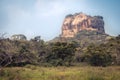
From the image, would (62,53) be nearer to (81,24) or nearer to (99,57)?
(99,57)

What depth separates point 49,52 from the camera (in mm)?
45844

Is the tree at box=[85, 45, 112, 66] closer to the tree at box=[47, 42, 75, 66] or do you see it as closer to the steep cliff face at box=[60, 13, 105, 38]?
the tree at box=[47, 42, 75, 66]

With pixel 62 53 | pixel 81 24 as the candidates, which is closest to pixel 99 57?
pixel 62 53

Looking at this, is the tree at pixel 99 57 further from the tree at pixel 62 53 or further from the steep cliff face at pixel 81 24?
the steep cliff face at pixel 81 24

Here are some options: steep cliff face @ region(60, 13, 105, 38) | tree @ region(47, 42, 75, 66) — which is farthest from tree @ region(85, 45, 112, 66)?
steep cliff face @ region(60, 13, 105, 38)

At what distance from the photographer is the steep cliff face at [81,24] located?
14475cm

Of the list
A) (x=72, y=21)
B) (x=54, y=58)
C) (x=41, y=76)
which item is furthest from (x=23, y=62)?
(x=72, y=21)

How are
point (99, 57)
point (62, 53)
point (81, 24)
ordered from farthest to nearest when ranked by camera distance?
point (81, 24) → point (62, 53) → point (99, 57)

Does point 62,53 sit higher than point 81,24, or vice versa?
point 81,24

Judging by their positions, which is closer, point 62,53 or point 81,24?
point 62,53

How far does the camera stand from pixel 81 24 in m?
149

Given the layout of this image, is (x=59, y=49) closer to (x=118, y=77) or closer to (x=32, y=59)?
(x=32, y=59)

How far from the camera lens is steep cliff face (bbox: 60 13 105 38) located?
144750 mm

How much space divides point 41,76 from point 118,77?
6869 millimetres
